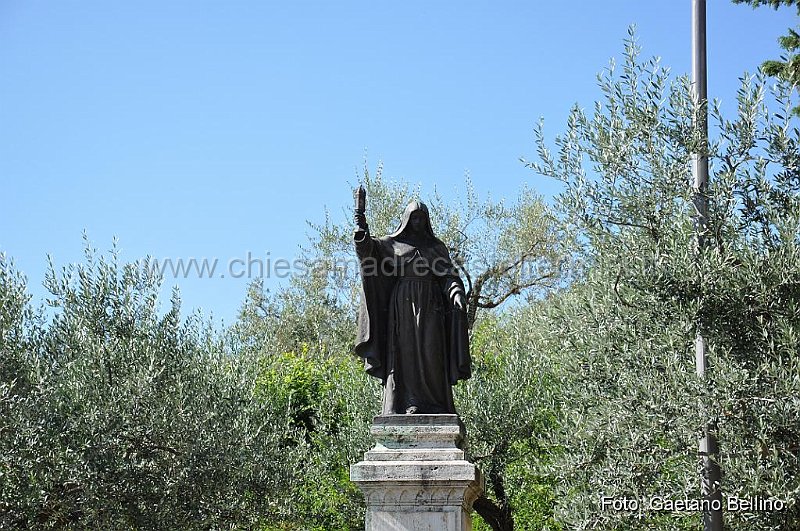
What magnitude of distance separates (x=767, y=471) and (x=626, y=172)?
3331 millimetres

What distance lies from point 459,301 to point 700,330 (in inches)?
92.1

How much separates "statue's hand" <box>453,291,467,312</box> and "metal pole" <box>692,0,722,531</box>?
2.27 m

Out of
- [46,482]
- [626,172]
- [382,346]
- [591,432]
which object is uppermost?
[626,172]

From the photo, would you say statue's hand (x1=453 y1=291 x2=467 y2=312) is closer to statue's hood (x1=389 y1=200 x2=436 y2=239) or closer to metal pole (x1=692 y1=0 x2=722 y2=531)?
statue's hood (x1=389 y1=200 x2=436 y2=239)

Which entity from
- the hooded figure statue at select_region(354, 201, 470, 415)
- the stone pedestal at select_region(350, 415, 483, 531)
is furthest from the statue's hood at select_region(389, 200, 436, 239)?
the stone pedestal at select_region(350, 415, 483, 531)

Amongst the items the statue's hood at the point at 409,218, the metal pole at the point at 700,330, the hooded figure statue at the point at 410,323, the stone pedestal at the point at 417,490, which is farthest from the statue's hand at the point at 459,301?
the metal pole at the point at 700,330

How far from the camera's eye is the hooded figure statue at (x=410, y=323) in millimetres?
9242

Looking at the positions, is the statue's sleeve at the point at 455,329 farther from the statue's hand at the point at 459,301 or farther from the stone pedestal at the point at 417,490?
the stone pedestal at the point at 417,490

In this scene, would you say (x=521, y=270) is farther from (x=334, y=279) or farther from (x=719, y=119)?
(x=719, y=119)

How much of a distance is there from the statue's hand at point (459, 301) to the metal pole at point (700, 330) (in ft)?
7.44

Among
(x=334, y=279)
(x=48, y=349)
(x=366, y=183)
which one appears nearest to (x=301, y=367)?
(x=334, y=279)

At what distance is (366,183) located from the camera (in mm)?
22922

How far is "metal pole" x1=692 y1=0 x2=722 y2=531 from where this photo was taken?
9211 millimetres

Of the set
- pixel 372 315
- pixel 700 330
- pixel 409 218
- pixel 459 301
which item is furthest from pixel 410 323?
pixel 700 330
